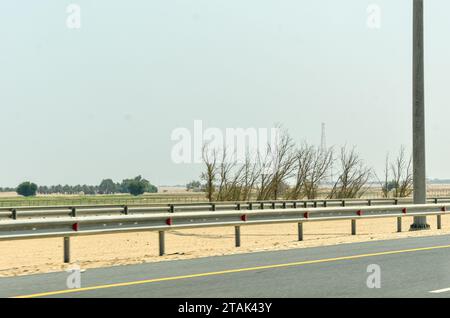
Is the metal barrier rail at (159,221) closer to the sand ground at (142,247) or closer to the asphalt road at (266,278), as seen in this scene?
the sand ground at (142,247)

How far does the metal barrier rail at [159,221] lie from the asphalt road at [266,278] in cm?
140

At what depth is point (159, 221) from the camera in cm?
1603

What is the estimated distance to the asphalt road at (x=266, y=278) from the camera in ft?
32.9

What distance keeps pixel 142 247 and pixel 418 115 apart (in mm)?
9411

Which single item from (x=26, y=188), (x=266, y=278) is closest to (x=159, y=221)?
(x=266, y=278)

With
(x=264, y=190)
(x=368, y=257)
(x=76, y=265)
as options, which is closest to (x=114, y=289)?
(x=76, y=265)

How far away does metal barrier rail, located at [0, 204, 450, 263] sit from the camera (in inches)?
537

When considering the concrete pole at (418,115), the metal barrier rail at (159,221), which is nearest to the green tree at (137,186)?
the concrete pole at (418,115)

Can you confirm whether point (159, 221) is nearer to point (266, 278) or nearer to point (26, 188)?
point (266, 278)

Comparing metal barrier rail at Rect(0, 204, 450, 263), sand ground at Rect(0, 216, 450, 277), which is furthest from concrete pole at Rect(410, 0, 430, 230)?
metal barrier rail at Rect(0, 204, 450, 263)

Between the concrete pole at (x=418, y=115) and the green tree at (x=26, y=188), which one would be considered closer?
the concrete pole at (x=418, y=115)

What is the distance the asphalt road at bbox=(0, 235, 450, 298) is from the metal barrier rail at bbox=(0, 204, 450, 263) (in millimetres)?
1396

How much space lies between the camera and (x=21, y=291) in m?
10.4
